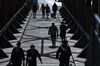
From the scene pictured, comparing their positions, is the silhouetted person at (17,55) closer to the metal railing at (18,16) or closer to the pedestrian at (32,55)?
the pedestrian at (32,55)

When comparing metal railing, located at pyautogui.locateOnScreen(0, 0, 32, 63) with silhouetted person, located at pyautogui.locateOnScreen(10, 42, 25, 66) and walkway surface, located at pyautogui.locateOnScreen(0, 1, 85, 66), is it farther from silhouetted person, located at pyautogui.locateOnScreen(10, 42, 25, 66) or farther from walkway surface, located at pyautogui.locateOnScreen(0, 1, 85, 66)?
silhouetted person, located at pyautogui.locateOnScreen(10, 42, 25, 66)

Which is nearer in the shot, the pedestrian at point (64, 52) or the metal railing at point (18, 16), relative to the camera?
the pedestrian at point (64, 52)

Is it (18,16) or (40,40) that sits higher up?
(40,40)

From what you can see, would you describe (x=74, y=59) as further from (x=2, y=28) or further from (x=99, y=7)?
(x=2, y=28)

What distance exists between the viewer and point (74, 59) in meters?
25.9

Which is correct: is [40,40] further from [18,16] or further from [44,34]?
[18,16]

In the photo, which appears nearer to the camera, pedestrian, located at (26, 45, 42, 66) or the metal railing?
pedestrian, located at (26, 45, 42, 66)

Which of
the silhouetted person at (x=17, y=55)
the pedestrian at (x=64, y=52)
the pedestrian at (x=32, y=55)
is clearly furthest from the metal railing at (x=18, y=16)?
the pedestrian at (x=64, y=52)

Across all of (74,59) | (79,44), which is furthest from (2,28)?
(74,59)

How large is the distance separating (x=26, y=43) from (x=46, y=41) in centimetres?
157

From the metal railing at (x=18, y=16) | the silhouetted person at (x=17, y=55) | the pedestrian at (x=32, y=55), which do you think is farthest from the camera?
the metal railing at (x=18, y=16)

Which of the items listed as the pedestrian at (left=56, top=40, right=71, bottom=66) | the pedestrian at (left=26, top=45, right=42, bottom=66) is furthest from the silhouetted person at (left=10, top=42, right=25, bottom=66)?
the pedestrian at (left=56, top=40, right=71, bottom=66)

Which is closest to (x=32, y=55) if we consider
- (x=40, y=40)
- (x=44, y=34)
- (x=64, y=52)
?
(x=64, y=52)

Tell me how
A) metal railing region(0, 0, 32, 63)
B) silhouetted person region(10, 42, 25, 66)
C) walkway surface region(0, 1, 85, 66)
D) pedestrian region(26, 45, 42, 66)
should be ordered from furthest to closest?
metal railing region(0, 0, 32, 63), walkway surface region(0, 1, 85, 66), pedestrian region(26, 45, 42, 66), silhouetted person region(10, 42, 25, 66)
